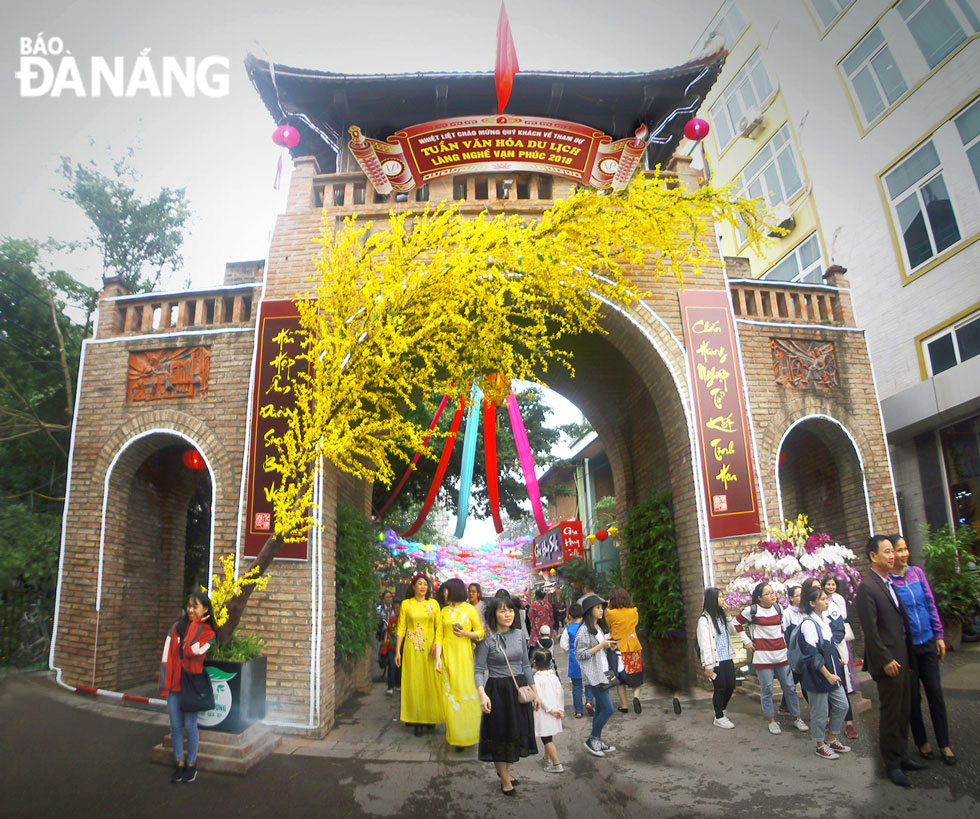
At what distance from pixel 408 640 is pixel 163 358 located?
487 cm

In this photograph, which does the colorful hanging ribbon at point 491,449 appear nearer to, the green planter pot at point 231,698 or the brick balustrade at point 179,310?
the brick balustrade at point 179,310

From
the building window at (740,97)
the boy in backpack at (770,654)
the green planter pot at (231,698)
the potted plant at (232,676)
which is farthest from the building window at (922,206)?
the green planter pot at (231,698)

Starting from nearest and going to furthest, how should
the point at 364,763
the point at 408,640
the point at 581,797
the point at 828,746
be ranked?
1. the point at 581,797
2. the point at 828,746
3. the point at 364,763
4. the point at 408,640

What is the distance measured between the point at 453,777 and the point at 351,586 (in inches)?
135

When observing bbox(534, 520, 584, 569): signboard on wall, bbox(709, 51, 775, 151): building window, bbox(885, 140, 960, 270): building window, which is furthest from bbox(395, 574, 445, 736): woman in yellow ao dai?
bbox(709, 51, 775, 151): building window

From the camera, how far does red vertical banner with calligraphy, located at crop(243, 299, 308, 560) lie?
685 cm

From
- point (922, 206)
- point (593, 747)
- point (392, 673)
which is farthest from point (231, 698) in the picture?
point (922, 206)

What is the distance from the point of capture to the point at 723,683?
19.7ft

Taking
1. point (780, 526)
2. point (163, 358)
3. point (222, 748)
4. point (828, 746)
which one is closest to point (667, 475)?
point (780, 526)

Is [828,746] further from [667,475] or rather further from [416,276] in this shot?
[416,276]

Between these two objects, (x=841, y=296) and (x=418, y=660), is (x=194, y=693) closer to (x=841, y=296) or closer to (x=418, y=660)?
(x=418, y=660)

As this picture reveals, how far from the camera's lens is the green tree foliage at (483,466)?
41.9 ft

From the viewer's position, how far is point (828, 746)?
4871 millimetres

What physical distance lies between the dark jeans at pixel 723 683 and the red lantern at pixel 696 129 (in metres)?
7.56
